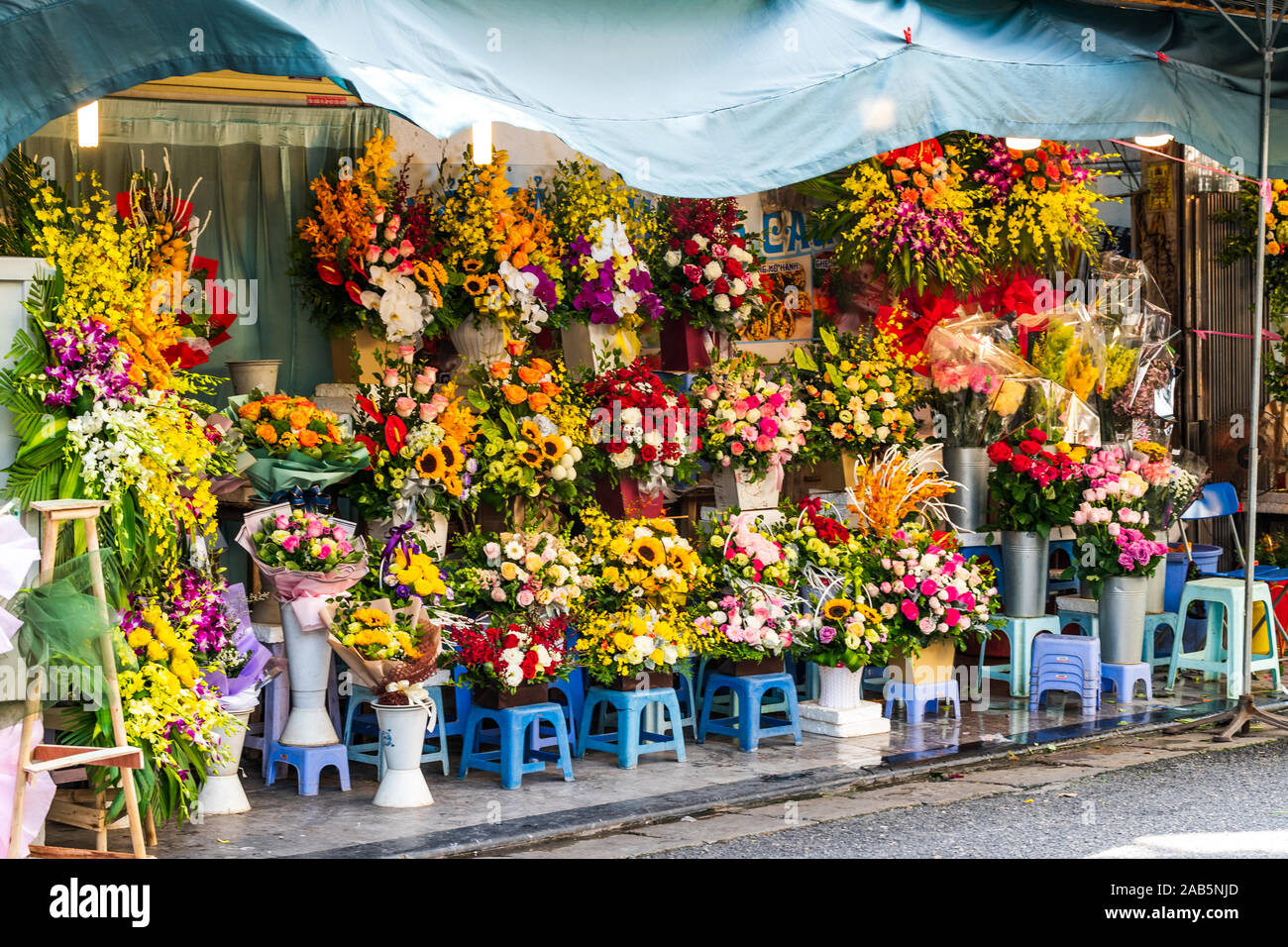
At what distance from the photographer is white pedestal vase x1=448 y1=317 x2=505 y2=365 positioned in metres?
7.94

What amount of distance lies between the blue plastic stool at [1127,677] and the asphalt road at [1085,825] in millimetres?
1472

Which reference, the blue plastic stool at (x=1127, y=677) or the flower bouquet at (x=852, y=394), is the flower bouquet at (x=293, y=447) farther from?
the blue plastic stool at (x=1127, y=677)

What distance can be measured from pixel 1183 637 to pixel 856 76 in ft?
16.0

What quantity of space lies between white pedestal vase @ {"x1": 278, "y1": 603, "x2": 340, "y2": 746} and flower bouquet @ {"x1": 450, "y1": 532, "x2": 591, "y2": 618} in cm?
64

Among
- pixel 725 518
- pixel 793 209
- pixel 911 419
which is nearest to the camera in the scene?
pixel 725 518

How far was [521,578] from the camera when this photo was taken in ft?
22.8

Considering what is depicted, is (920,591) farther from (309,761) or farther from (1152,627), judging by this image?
(309,761)

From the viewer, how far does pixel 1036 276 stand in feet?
32.1

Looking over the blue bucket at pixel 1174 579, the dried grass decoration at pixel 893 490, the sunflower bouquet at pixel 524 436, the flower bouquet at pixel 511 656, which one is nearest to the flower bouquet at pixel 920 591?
the dried grass decoration at pixel 893 490

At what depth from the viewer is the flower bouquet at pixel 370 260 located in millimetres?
7703

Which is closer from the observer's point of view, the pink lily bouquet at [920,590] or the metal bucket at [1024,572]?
the pink lily bouquet at [920,590]

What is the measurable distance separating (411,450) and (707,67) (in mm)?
2052
